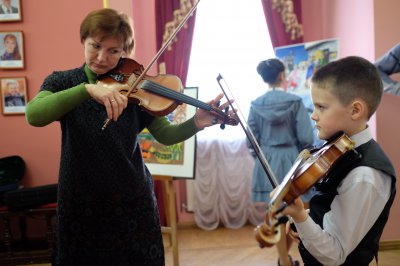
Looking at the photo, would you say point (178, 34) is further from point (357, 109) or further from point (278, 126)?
point (357, 109)

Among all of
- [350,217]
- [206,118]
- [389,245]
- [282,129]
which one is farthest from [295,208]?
[389,245]

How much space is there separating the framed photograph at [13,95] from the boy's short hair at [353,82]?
2760 millimetres

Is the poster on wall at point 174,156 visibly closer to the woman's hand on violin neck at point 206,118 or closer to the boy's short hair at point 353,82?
the woman's hand on violin neck at point 206,118

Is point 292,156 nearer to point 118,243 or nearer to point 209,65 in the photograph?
point 209,65

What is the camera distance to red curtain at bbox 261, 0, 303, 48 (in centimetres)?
347

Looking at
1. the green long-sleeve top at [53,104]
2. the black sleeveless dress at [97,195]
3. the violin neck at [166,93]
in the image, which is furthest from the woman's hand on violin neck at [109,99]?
the violin neck at [166,93]

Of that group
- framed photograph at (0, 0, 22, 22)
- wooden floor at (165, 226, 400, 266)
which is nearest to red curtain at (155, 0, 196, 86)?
framed photograph at (0, 0, 22, 22)

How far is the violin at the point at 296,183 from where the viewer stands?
730mm

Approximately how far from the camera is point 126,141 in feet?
3.87

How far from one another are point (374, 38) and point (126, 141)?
228cm

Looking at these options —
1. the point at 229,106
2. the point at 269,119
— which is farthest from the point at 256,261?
the point at 229,106

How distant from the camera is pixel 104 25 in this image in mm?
1120

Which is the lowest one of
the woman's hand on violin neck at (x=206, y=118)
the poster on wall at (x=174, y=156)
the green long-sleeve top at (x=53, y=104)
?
the poster on wall at (x=174, y=156)

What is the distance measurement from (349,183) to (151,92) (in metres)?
0.68
